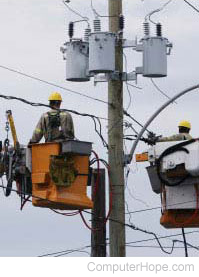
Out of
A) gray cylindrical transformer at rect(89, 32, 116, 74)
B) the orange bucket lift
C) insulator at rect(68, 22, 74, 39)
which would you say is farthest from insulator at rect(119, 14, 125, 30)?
the orange bucket lift

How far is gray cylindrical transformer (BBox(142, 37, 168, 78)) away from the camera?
1228 inches

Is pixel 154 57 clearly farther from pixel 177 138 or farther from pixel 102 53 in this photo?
pixel 177 138

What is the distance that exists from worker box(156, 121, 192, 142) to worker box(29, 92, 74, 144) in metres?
2.18

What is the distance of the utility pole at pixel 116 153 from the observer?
30.5m

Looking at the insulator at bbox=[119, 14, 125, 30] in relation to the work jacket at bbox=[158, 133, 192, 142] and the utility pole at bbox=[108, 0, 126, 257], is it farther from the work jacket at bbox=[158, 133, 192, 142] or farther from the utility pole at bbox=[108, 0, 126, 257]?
the work jacket at bbox=[158, 133, 192, 142]

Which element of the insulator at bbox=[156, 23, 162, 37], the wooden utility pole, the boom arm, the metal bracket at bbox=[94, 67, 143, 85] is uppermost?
the insulator at bbox=[156, 23, 162, 37]

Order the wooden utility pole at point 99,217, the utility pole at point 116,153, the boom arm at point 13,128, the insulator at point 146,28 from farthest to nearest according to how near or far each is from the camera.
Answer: the insulator at point 146,28 → the wooden utility pole at point 99,217 → the utility pole at point 116,153 → the boom arm at point 13,128

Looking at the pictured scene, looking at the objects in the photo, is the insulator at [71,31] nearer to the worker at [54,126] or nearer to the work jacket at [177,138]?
the worker at [54,126]

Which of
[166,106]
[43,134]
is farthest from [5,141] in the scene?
[166,106]

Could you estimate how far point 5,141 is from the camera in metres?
29.6

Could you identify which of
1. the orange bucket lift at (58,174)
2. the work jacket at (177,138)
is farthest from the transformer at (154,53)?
the orange bucket lift at (58,174)

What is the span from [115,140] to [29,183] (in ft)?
5.83

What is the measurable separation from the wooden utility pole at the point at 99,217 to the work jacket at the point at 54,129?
134cm

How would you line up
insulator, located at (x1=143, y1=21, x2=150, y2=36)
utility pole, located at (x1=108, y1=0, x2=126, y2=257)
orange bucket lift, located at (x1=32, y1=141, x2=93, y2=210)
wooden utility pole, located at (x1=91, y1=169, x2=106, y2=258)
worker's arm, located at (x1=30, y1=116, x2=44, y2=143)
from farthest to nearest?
insulator, located at (x1=143, y1=21, x2=150, y2=36)
wooden utility pole, located at (x1=91, y1=169, x2=106, y2=258)
utility pole, located at (x1=108, y1=0, x2=126, y2=257)
worker's arm, located at (x1=30, y1=116, x2=44, y2=143)
orange bucket lift, located at (x1=32, y1=141, x2=93, y2=210)
